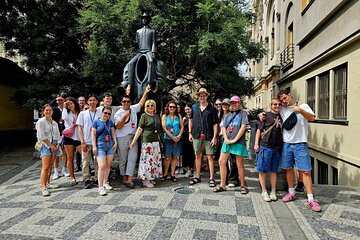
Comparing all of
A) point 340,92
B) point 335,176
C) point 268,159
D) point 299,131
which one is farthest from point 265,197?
point 340,92

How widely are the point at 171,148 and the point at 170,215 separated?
6.82 feet

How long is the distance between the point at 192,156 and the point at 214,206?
241 centimetres

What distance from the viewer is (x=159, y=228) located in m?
3.89

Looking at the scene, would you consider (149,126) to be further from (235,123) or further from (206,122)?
(235,123)

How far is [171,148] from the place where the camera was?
6250mm

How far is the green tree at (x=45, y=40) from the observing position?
45.9ft

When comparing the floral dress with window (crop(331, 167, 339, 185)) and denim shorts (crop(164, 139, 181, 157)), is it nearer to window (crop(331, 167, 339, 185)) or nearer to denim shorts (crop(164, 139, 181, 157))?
denim shorts (crop(164, 139, 181, 157))

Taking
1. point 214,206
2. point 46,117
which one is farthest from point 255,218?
point 46,117

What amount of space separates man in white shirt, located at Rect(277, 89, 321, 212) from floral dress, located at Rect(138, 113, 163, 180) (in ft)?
7.85

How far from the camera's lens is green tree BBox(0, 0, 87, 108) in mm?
13992

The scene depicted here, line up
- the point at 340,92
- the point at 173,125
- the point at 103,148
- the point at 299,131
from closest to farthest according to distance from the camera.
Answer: the point at 299,131, the point at 103,148, the point at 173,125, the point at 340,92

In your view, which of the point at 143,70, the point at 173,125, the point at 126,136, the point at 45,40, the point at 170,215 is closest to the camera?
the point at 170,215

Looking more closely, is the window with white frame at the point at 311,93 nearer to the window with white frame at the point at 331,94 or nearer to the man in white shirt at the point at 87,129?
the window with white frame at the point at 331,94

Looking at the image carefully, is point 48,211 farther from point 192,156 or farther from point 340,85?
point 340,85
